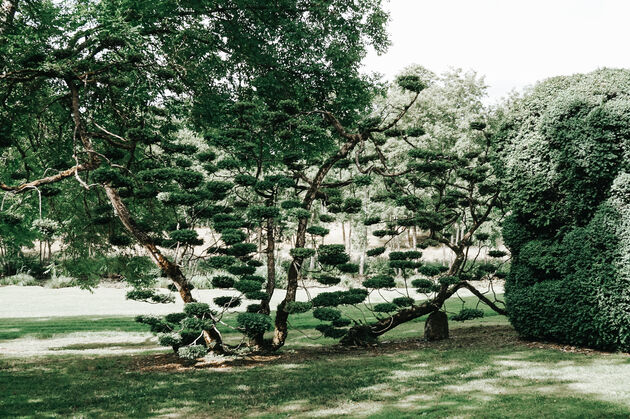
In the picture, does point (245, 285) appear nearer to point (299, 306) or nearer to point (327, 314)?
point (299, 306)

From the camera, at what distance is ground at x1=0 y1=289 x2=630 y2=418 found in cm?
548

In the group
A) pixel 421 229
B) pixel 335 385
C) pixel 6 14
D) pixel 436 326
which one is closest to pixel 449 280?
pixel 436 326

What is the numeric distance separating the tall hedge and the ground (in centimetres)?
64

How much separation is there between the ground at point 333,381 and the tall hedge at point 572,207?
25.3 inches

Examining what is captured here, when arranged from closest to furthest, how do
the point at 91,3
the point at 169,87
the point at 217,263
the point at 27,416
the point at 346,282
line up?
the point at 27,416
the point at 217,263
the point at 91,3
the point at 169,87
the point at 346,282

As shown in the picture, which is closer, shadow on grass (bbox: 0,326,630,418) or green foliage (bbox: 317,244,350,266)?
shadow on grass (bbox: 0,326,630,418)

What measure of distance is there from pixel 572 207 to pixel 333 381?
17.9ft

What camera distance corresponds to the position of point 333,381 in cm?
689

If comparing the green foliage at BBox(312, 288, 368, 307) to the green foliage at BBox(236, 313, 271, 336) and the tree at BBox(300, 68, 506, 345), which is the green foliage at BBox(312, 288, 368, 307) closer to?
the tree at BBox(300, 68, 506, 345)

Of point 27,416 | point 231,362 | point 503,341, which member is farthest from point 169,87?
point 503,341

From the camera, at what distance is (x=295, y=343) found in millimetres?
11211

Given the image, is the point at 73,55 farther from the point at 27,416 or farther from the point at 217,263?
the point at 27,416

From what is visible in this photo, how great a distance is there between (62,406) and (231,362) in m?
3.23

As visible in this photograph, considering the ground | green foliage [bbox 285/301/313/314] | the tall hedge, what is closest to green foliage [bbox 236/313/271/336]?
green foliage [bbox 285/301/313/314]
